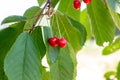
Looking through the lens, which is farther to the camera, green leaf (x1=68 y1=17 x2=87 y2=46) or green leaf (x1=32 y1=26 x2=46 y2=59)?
green leaf (x1=68 y1=17 x2=87 y2=46)

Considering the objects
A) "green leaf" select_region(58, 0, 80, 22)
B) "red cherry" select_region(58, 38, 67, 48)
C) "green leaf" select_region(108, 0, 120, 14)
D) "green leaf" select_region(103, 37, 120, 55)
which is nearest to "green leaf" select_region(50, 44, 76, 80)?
"red cherry" select_region(58, 38, 67, 48)

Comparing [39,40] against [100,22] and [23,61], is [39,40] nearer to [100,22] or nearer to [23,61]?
[23,61]

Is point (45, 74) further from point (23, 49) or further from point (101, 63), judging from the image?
point (101, 63)

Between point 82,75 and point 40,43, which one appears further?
point 82,75

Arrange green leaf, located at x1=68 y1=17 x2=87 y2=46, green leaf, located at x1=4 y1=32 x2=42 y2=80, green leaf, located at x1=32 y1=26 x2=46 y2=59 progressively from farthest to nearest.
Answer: green leaf, located at x1=68 y1=17 x2=87 y2=46, green leaf, located at x1=32 y1=26 x2=46 y2=59, green leaf, located at x1=4 y1=32 x2=42 y2=80

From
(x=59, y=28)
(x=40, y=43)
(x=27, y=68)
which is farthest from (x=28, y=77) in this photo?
(x=59, y=28)

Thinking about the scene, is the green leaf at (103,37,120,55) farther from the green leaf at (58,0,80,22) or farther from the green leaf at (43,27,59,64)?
the green leaf at (43,27,59,64)

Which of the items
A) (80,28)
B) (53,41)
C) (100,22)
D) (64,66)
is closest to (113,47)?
(100,22)
